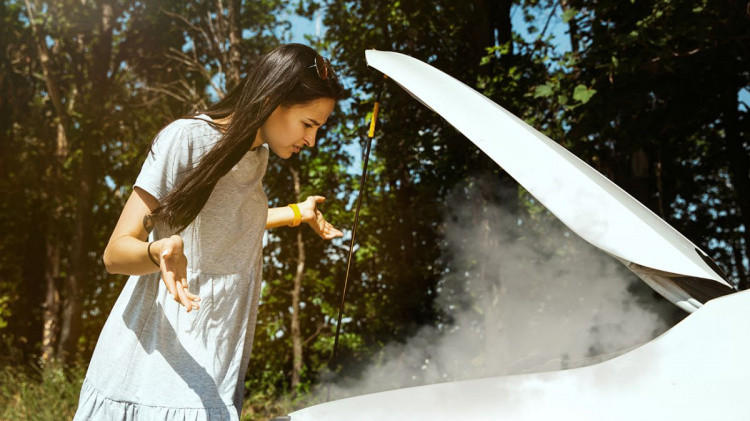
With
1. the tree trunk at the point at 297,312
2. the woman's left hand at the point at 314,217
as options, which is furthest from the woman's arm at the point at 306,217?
the tree trunk at the point at 297,312

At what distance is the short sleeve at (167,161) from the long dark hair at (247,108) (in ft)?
0.11

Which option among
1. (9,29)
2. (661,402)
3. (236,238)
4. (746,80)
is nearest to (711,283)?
(661,402)

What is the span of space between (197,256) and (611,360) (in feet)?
3.14

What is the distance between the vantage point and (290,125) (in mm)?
1549

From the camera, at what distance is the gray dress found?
129 centimetres

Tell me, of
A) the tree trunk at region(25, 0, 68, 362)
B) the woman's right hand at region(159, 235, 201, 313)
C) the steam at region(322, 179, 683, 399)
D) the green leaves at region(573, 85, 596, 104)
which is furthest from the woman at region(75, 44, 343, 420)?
the tree trunk at region(25, 0, 68, 362)

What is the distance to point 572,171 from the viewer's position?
4.23 ft

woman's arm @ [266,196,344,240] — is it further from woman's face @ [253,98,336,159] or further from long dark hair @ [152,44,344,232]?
long dark hair @ [152,44,344,232]

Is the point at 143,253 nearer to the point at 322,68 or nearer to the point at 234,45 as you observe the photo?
the point at 322,68

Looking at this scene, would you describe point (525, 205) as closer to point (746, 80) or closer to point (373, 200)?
point (373, 200)

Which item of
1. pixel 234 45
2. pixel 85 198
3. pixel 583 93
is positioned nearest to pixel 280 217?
pixel 583 93

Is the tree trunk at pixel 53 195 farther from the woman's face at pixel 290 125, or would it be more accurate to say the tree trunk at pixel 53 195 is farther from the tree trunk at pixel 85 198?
the woman's face at pixel 290 125

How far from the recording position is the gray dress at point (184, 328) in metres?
1.29

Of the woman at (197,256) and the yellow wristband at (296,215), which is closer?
the woman at (197,256)
